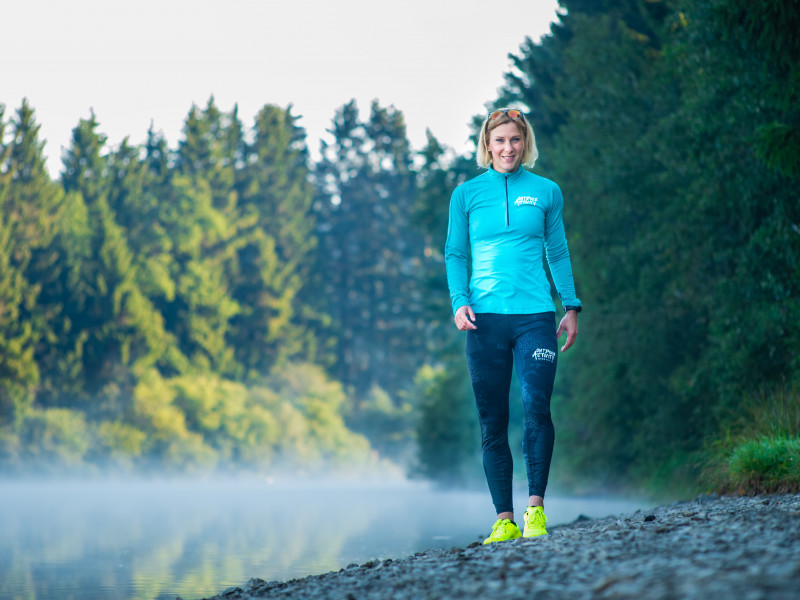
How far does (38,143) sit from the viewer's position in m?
55.1

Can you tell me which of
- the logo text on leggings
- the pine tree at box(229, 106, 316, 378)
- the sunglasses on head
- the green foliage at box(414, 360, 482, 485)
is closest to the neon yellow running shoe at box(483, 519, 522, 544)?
the logo text on leggings

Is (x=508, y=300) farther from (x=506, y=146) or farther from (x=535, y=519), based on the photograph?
(x=535, y=519)

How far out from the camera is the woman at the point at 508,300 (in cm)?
631

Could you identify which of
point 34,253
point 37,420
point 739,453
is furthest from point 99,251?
point 739,453

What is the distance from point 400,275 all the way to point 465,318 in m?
69.7

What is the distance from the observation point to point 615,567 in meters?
4.47

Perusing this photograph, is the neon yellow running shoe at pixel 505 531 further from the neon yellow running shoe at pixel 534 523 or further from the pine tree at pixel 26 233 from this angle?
the pine tree at pixel 26 233

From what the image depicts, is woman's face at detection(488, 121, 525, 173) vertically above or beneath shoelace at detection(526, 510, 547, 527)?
above

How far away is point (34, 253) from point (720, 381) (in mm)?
45590

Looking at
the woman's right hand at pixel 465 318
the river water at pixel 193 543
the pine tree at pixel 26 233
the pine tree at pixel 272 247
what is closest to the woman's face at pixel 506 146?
A: the woman's right hand at pixel 465 318

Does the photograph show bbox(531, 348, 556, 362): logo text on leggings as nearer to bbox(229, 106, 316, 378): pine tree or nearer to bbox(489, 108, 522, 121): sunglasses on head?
bbox(489, 108, 522, 121): sunglasses on head

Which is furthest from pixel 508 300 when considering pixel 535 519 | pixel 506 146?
pixel 535 519

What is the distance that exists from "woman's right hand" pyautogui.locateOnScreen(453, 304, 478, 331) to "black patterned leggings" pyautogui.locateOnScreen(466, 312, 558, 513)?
0.11 metres

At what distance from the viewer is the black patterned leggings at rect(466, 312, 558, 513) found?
6.28 meters
